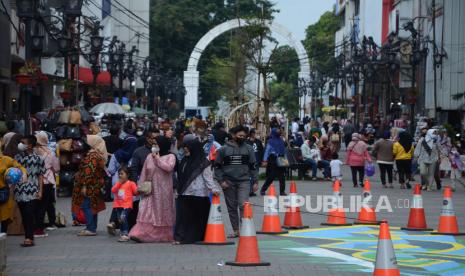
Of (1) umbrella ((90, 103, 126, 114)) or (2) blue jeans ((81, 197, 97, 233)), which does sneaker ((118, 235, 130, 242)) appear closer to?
(2) blue jeans ((81, 197, 97, 233))

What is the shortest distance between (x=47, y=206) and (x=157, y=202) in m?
2.55

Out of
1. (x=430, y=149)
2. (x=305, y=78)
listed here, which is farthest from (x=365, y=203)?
(x=305, y=78)

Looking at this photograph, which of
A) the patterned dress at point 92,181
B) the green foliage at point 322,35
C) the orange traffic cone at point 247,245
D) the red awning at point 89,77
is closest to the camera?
the orange traffic cone at point 247,245

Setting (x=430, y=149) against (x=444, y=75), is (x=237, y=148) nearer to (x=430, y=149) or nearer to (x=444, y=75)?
(x=430, y=149)

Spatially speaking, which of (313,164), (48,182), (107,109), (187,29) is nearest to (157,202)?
(48,182)

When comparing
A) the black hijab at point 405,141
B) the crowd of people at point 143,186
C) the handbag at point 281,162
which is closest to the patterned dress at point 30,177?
the crowd of people at point 143,186

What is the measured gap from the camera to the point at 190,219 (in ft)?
55.8

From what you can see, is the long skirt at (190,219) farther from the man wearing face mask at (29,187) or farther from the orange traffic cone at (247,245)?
the orange traffic cone at (247,245)

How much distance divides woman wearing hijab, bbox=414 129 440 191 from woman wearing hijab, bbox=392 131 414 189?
1.84ft

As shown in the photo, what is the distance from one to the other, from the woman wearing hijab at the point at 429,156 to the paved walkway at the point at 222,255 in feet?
35.9

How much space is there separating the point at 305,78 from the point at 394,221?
8008 centimetres

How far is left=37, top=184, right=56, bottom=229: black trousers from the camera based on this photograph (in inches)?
723

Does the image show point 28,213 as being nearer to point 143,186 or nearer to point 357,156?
point 143,186

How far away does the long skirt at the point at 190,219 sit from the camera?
17.0m
